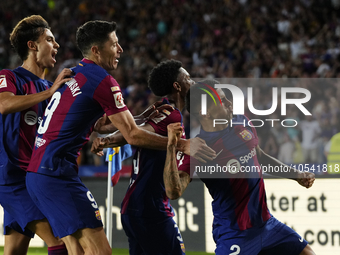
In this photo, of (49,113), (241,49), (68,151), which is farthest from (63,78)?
(241,49)

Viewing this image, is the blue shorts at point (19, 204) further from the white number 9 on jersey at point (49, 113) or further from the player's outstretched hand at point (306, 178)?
the player's outstretched hand at point (306, 178)

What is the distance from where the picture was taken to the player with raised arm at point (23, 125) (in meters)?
3.48

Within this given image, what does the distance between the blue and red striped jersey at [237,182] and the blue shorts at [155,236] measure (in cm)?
46

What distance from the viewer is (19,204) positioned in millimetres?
3566

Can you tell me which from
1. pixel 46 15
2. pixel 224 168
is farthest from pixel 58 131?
pixel 46 15

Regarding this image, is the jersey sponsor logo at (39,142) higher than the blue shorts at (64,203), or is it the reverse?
the jersey sponsor logo at (39,142)

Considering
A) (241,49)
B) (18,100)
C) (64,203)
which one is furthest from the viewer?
(241,49)

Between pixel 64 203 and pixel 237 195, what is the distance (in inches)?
48.4

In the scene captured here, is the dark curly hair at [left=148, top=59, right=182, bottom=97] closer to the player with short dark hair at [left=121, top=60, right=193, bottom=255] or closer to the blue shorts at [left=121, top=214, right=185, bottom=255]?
the player with short dark hair at [left=121, top=60, right=193, bottom=255]

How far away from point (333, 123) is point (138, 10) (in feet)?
30.0

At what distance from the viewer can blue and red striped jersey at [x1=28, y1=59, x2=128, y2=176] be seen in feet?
10.2

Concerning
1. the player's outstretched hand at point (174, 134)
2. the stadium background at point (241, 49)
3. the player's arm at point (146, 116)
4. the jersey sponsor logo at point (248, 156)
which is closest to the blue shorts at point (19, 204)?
the player's arm at point (146, 116)

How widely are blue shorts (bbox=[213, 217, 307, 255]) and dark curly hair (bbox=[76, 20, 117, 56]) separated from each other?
1.59 m

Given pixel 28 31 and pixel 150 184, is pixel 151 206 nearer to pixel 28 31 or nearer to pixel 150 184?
pixel 150 184
